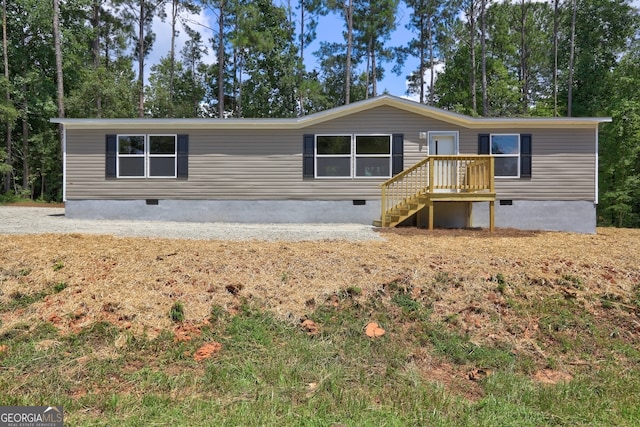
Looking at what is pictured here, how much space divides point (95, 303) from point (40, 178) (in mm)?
26664

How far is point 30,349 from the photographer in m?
3.53

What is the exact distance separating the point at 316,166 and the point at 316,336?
8.80m

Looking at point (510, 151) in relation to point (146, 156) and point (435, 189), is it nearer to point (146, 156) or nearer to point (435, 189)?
point (435, 189)

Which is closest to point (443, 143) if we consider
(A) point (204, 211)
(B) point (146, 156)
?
(A) point (204, 211)

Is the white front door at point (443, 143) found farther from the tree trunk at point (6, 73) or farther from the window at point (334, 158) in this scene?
the tree trunk at point (6, 73)

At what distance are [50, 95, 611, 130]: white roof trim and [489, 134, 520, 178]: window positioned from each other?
353 mm

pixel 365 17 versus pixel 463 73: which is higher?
pixel 365 17

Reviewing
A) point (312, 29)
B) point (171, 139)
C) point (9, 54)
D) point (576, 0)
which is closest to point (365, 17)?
point (312, 29)

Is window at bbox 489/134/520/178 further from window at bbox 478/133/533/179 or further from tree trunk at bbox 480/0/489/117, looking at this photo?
tree trunk at bbox 480/0/489/117

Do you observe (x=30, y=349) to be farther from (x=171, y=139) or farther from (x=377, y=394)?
(x=171, y=139)

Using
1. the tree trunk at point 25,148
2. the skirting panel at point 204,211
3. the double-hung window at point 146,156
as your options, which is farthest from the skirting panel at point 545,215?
the tree trunk at point 25,148

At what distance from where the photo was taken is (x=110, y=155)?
12320mm

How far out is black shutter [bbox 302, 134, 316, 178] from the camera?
1234 cm

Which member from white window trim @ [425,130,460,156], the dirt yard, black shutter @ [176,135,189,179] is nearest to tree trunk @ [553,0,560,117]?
white window trim @ [425,130,460,156]
